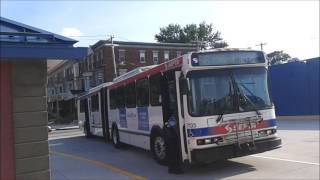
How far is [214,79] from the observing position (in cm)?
1149

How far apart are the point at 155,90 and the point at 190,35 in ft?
267

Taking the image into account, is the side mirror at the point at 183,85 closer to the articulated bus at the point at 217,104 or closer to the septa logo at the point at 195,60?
the articulated bus at the point at 217,104

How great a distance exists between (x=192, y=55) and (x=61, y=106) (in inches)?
2894

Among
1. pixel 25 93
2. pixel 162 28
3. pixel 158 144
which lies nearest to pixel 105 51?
pixel 162 28

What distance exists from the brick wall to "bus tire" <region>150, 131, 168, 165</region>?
21.7ft

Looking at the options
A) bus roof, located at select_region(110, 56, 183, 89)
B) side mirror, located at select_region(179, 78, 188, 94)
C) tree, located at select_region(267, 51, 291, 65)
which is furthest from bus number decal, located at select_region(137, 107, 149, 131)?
tree, located at select_region(267, 51, 291, 65)

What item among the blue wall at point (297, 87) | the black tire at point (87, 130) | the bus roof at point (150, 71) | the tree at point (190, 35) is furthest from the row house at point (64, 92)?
the bus roof at point (150, 71)

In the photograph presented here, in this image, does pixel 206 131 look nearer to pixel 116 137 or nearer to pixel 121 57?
pixel 116 137

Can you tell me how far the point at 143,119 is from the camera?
14.9m

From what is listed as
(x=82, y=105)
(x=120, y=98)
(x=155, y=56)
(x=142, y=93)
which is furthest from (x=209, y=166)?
(x=155, y=56)

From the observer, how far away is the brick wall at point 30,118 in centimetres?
607

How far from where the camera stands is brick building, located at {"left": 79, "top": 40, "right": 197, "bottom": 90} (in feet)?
213

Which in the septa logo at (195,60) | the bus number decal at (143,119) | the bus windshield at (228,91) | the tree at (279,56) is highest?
the tree at (279,56)

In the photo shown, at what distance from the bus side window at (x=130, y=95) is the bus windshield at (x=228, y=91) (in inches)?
189
